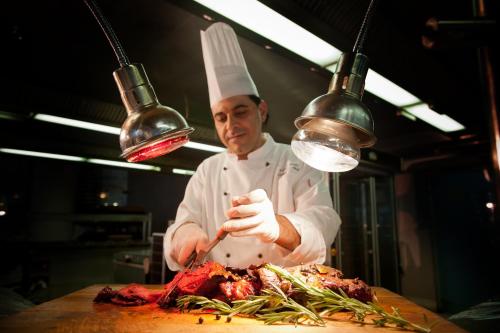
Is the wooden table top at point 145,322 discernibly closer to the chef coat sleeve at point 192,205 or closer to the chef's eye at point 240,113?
the chef coat sleeve at point 192,205

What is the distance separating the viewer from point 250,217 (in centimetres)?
152

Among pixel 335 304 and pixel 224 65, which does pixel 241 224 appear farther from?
pixel 224 65

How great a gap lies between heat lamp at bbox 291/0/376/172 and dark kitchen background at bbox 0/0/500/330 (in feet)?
0.99

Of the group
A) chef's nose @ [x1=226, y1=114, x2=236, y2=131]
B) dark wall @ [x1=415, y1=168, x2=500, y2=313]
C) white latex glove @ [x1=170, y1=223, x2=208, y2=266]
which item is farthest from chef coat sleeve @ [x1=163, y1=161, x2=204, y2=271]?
dark wall @ [x1=415, y1=168, x2=500, y2=313]

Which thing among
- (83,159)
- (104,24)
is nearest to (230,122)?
(104,24)

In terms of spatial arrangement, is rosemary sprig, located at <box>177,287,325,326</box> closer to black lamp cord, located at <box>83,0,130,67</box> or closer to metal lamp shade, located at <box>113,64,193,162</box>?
metal lamp shade, located at <box>113,64,193,162</box>

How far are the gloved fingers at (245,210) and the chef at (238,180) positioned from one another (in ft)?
1.49

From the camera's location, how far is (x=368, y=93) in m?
3.77

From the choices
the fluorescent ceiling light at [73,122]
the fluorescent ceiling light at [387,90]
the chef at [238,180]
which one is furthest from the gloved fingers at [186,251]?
the fluorescent ceiling light at [73,122]

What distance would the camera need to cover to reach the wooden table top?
3.83 ft

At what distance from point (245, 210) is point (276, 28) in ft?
4.70

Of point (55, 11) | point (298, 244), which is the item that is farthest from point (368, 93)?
point (55, 11)

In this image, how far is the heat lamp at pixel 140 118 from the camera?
49.6 inches

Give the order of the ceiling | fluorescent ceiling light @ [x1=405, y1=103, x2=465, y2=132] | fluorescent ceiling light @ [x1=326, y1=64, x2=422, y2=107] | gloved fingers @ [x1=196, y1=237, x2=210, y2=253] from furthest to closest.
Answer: fluorescent ceiling light @ [x1=405, y1=103, x2=465, y2=132] → fluorescent ceiling light @ [x1=326, y1=64, x2=422, y2=107] → the ceiling → gloved fingers @ [x1=196, y1=237, x2=210, y2=253]
